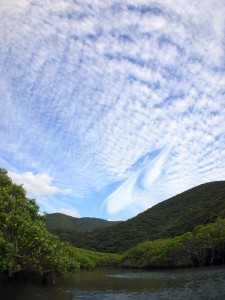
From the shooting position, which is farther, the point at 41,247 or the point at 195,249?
the point at 195,249

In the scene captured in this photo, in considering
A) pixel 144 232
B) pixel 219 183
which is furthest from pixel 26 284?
pixel 219 183

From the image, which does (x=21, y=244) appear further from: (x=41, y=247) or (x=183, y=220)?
(x=183, y=220)

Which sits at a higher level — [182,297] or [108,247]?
[108,247]

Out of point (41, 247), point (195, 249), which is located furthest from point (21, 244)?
point (195, 249)

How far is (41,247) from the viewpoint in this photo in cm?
3991

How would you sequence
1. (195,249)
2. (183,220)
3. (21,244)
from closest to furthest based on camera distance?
(21,244), (195,249), (183,220)

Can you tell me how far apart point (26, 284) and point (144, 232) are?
144711 millimetres

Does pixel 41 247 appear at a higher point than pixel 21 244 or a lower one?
lower

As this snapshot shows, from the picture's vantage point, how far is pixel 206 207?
152125 millimetres

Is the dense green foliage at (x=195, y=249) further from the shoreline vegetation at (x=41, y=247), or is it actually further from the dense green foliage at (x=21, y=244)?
the dense green foliage at (x=21, y=244)

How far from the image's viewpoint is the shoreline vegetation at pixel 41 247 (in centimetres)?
3775

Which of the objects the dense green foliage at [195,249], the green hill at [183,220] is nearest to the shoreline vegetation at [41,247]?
the dense green foliage at [195,249]

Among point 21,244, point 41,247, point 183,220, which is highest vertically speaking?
point 183,220

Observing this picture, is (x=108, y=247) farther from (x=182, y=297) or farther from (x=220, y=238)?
(x=182, y=297)
